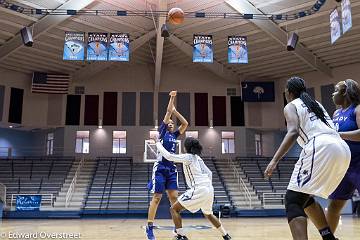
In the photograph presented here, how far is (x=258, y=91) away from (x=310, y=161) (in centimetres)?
2212

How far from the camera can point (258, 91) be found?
2448 centimetres

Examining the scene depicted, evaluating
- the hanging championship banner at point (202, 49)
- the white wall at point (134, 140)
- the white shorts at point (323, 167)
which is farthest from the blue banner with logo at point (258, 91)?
the white shorts at point (323, 167)

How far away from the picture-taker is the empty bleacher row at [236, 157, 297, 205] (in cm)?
1906

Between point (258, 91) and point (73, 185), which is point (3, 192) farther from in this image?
point (258, 91)

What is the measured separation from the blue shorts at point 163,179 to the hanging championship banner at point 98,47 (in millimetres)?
8927

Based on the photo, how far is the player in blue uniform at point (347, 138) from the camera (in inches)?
138

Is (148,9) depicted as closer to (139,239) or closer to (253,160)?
(253,160)

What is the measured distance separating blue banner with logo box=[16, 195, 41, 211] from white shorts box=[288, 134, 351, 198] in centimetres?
1524

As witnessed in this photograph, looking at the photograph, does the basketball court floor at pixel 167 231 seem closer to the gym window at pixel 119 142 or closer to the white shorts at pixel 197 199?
the white shorts at pixel 197 199

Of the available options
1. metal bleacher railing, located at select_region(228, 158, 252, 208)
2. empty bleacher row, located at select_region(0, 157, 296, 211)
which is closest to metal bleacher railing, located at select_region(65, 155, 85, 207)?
empty bleacher row, located at select_region(0, 157, 296, 211)

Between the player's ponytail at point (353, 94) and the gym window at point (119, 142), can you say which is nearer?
the player's ponytail at point (353, 94)

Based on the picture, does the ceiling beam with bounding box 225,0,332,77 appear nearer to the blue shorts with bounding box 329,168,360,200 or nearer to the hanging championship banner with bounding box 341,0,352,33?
the hanging championship banner with bounding box 341,0,352,33

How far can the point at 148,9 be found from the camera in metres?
17.0

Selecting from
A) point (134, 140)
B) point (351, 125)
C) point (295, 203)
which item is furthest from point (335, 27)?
point (134, 140)
